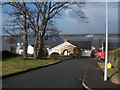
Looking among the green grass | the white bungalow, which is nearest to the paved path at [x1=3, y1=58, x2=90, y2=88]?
the green grass

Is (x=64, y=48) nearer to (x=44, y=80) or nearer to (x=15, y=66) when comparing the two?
(x=15, y=66)

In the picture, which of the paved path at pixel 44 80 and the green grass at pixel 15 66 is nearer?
the paved path at pixel 44 80

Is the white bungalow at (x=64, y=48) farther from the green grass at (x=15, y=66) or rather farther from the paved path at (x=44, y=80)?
the paved path at (x=44, y=80)

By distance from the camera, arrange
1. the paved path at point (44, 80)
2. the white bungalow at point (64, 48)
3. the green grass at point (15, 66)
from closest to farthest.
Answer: the paved path at point (44, 80) < the green grass at point (15, 66) < the white bungalow at point (64, 48)

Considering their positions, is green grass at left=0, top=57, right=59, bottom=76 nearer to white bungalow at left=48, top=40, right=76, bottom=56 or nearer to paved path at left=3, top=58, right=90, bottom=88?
paved path at left=3, top=58, right=90, bottom=88

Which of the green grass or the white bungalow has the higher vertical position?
the white bungalow

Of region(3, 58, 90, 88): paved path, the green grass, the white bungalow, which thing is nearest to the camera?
region(3, 58, 90, 88): paved path

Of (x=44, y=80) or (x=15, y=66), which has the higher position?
(x=15, y=66)

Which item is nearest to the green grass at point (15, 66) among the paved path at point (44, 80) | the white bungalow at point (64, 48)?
the paved path at point (44, 80)

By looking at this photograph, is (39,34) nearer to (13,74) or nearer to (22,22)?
(22,22)

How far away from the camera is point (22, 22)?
51094mm

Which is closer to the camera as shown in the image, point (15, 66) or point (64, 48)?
point (15, 66)

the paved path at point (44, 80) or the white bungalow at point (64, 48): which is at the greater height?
the white bungalow at point (64, 48)

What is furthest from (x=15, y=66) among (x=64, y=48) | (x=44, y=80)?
(x=64, y=48)
